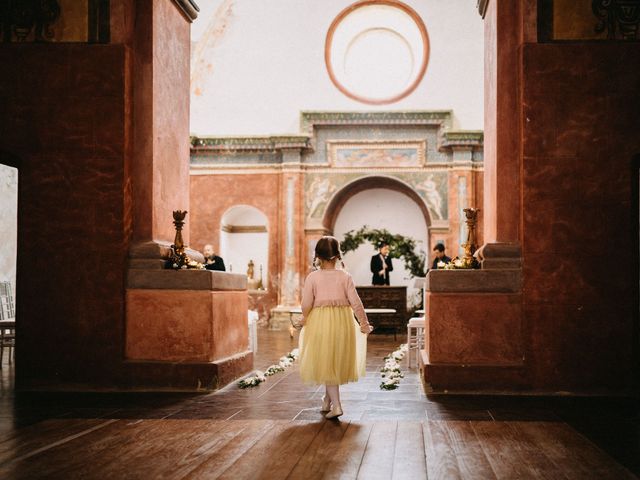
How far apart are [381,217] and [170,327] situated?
41.5ft

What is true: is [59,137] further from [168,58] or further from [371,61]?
[371,61]

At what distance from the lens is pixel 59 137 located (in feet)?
24.5

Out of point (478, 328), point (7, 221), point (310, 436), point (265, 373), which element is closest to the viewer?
point (310, 436)

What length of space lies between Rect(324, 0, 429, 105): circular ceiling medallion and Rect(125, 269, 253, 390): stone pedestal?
11253 mm

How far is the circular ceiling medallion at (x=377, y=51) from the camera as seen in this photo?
17.7m

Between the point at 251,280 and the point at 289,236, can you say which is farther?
the point at 251,280

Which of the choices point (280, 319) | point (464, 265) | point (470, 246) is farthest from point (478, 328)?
point (280, 319)

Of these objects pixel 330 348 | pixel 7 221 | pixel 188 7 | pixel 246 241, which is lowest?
pixel 330 348

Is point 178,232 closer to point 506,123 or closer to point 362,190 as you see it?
point 506,123

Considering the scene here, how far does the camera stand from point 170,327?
736cm

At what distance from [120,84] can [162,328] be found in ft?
8.17

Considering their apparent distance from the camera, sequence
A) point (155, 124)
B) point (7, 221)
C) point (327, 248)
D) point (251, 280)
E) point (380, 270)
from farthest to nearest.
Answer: point (251, 280)
point (380, 270)
point (7, 221)
point (155, 124)
point (327, 248)

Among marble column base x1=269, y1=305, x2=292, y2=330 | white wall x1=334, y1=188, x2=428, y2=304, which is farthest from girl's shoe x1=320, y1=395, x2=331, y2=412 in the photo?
white wall x1=334, y1=188, x2=428, y2=304

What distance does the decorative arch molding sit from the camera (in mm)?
17625
